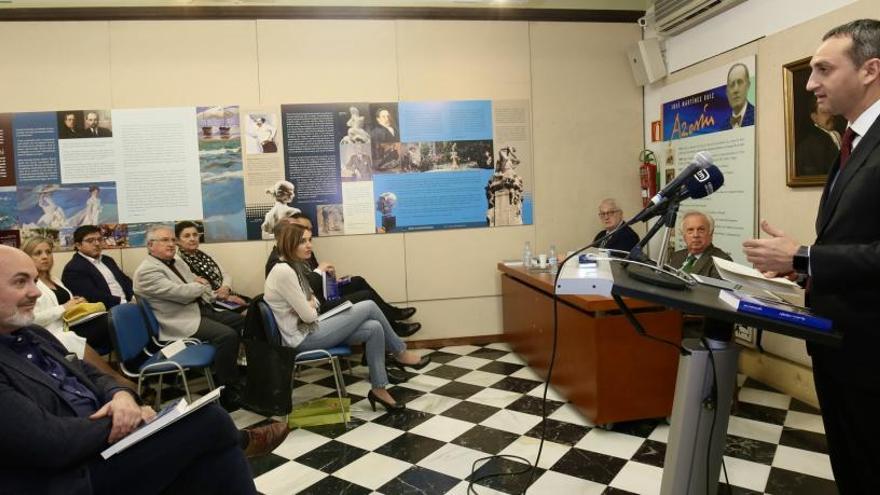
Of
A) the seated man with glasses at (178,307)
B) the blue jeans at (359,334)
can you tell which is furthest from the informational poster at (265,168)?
the blue jeans at (359,334)

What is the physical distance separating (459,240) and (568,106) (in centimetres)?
161

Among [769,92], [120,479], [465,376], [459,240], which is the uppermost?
[769,92]

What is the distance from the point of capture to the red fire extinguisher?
4.80 metres

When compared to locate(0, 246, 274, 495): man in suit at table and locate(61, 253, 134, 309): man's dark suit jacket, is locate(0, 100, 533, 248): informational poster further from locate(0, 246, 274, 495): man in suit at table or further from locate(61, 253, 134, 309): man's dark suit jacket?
locate(0, 246, 274, 495): man in suit at table

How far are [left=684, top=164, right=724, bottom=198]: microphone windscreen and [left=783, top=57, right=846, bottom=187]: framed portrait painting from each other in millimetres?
2247

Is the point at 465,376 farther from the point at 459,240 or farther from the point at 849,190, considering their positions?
the point at 849,190

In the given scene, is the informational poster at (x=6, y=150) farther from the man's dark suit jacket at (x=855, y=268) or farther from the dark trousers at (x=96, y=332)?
the man's dark suit jacket at (x=855, y=268)

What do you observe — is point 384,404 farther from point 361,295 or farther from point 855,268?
point 855,268

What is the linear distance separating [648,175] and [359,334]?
10.1 feet

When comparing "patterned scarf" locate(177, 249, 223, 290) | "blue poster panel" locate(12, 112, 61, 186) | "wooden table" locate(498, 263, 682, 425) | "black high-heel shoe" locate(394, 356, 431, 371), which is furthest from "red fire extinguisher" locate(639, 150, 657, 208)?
"blue poster panel" locate(12, 112, 61, 186)

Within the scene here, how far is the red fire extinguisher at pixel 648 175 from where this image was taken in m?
4.80

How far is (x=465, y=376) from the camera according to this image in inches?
156

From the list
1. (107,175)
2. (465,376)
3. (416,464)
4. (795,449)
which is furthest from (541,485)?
(107,175)

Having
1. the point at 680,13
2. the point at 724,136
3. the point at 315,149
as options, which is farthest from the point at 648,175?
the point at 315,149
